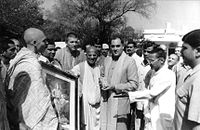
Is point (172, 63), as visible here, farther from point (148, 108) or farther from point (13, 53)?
point (13, 53)

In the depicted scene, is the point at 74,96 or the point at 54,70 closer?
the point at 54,70

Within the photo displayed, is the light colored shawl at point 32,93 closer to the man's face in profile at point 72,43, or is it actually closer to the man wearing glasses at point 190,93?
the man wearing glasses at point 190,93

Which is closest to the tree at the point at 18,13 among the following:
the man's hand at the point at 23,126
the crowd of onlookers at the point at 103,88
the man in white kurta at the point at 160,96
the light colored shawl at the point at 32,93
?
the crowd of onlookers at the point at 103,88

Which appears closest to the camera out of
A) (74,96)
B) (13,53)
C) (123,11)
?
(74,96)

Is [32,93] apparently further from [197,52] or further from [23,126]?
[197,52]

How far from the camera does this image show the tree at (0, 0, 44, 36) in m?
20.2

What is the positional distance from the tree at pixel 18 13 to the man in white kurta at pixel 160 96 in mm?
16659

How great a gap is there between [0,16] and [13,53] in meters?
16.3

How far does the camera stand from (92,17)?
106 ft

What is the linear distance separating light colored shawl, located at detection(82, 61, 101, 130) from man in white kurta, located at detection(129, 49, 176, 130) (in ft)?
2.57

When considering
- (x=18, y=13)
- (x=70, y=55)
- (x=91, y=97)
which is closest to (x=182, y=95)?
(x=91, y=97)

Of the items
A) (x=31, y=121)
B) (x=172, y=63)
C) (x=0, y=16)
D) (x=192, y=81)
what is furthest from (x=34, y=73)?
(x=0, y=16)

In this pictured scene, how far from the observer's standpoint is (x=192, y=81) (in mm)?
2393

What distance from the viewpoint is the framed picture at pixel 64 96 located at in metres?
3.51
